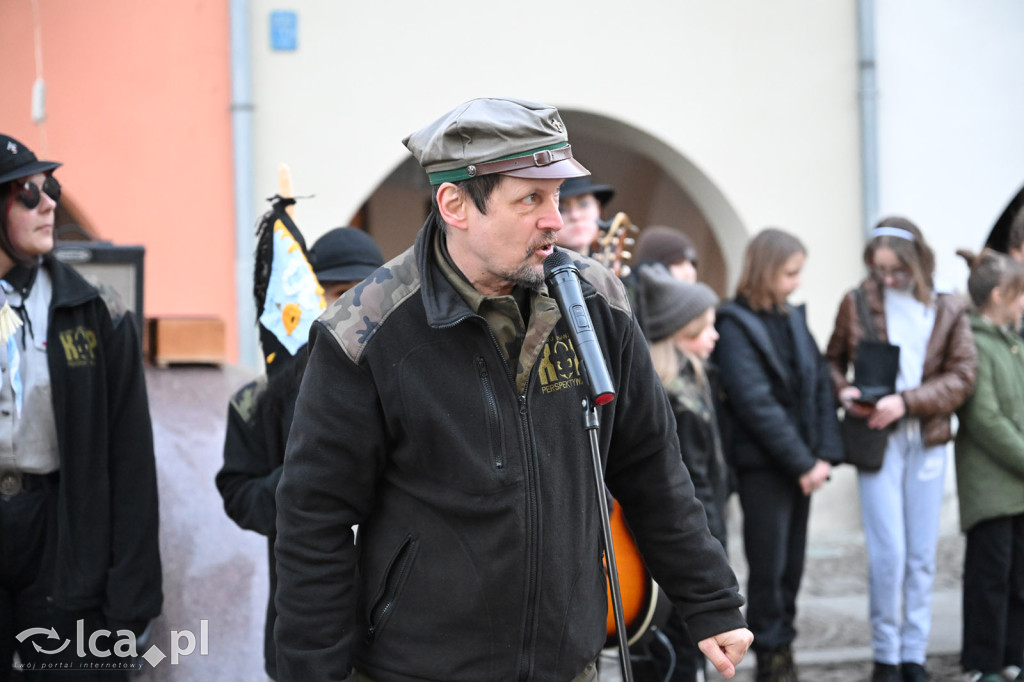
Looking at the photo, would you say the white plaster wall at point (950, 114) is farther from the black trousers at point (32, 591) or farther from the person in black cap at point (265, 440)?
the black trousers at point (32, 591)

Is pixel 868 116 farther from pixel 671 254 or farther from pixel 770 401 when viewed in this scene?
pixel 770 401

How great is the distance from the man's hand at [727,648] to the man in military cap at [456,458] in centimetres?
27

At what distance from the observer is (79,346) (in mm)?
3252

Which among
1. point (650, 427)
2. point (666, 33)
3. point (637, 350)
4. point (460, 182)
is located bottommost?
point (650, 427)

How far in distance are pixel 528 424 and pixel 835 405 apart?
353 cm

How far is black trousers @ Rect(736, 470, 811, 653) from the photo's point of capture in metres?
5.01

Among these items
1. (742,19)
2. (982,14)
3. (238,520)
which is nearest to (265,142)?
(742,19)

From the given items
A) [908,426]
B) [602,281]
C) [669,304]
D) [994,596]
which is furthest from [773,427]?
[602,281]

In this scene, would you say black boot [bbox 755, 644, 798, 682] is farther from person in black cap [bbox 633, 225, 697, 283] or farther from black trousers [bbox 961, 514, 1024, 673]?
person in black cap [bbox 633, 225, 697, 283]

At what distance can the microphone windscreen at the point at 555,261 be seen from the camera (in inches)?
85.1

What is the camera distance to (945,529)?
8633mm

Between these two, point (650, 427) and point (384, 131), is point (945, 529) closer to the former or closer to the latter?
point (384, 131)

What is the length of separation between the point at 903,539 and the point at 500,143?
12.5 feet

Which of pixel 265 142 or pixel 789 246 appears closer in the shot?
pixel 789 246
